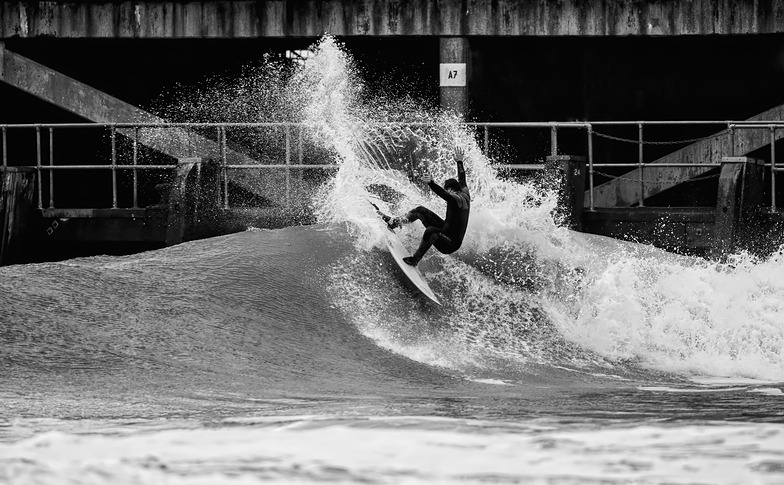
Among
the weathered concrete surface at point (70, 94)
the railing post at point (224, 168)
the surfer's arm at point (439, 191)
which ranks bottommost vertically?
the surfer's arm at point (439, 191)

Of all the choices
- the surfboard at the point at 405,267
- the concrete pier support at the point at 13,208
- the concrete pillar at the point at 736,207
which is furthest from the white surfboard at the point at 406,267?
the concrete pier support at the point at 13,208

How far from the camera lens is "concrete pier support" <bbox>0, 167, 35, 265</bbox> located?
16.4m

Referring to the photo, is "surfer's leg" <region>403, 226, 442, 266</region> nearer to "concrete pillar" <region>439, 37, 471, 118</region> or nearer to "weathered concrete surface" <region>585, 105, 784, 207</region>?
"weathered concrete surface" <region>585, 105, 784, 207</region>

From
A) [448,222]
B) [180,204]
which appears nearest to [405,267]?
[448,222]

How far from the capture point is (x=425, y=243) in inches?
543

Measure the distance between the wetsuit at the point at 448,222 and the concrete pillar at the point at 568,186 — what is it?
2.37m

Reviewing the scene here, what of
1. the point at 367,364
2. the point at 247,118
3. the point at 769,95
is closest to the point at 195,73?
the point at 247,118

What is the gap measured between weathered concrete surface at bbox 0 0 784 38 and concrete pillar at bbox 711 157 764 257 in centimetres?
351

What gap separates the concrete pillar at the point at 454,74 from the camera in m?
18.4

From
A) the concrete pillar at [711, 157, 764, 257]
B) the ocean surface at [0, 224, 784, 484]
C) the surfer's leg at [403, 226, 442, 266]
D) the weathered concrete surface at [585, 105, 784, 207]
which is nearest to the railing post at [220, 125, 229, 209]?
the ocean surface at [0, 224, 784, 484]

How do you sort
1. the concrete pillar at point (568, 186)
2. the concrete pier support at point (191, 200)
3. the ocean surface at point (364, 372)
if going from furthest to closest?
1. the concrete pillar at point (568, 186)
2. the concrete pier support at point (191, 200)
3. the ocean surface at point (364, 372)

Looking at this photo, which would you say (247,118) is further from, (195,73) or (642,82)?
(642,82)

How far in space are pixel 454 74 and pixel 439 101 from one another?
1212 millimetres

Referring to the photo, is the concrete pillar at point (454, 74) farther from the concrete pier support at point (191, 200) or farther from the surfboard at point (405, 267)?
the surfboard at point (405, 267)
